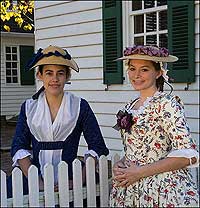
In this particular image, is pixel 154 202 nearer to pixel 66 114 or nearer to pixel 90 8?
pixel 66 114

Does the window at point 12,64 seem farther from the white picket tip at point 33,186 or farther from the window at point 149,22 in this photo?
the white picket tip at point 33,186

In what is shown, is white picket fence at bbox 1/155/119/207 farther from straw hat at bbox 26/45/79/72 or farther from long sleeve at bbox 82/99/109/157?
straw hat at bbox 26/45/79/72

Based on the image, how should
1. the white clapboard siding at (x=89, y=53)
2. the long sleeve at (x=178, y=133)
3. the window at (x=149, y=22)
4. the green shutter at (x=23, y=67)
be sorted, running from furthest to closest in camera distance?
the green shutter at (x=23, y=67) → the white clapboard siding at (x=89, y=53) → the window at (x=149, y=22) → the long sleeve at (x=178, y=133)

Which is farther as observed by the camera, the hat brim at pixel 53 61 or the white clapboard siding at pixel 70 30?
the white clapboard siding at pixel 70 30

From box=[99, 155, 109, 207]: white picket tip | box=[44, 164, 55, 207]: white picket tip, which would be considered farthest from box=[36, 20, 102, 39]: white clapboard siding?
box=[44, 164, 55, 207]: white picket tip

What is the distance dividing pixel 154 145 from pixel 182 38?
3.36 metres

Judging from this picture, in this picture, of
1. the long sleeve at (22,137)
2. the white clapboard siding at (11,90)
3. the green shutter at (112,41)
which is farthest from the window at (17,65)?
the long sleeve at (22,137)

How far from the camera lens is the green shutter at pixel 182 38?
218 inches

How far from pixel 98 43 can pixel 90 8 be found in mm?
619

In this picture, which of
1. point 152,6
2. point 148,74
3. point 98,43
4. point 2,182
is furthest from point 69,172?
point 98,43

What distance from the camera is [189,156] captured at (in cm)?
240

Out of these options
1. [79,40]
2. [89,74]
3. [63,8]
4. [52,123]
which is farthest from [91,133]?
[63,8]

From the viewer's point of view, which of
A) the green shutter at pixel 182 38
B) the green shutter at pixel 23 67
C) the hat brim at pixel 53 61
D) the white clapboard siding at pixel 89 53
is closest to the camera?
the hat brim at pixel 53 61

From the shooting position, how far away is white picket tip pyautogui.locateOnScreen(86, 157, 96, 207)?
2.97m
